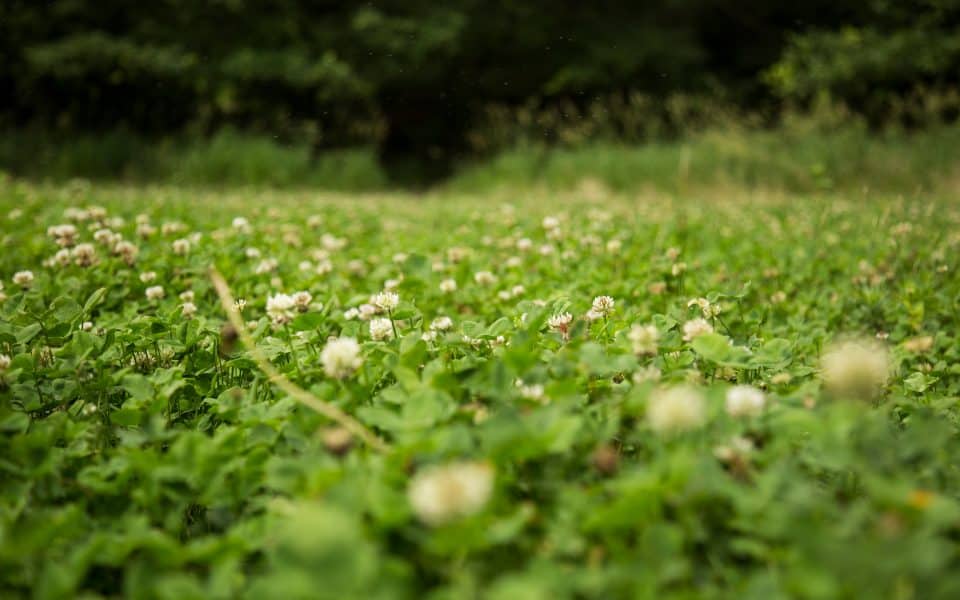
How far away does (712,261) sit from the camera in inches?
115

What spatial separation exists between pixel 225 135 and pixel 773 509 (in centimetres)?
942

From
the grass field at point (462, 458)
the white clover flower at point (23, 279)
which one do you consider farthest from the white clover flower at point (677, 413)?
the white clover flower at point (23, 279)

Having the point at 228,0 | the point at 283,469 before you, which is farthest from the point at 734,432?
the point at 228,0

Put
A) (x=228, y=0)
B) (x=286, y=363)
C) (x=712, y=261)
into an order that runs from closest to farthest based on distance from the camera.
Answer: (x=286, y=363) < (x=712, y=261) < (x=228, y=0)

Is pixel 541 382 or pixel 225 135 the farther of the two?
pixel 225 135

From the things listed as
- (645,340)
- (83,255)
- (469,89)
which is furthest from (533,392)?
(469,89)

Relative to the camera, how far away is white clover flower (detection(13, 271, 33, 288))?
6.31 ft

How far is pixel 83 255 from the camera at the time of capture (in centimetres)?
209

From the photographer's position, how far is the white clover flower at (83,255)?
6.81ft

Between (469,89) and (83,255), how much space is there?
529 inches

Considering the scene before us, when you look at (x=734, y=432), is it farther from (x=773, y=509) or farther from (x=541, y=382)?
(x=541, y=382)

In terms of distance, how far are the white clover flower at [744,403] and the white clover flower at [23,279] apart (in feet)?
6.52

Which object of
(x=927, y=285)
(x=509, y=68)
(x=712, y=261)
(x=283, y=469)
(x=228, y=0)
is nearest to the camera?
(x=283, y=469)

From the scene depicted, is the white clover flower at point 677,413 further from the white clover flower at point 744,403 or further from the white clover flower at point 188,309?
the white clover flower at point 188,309
